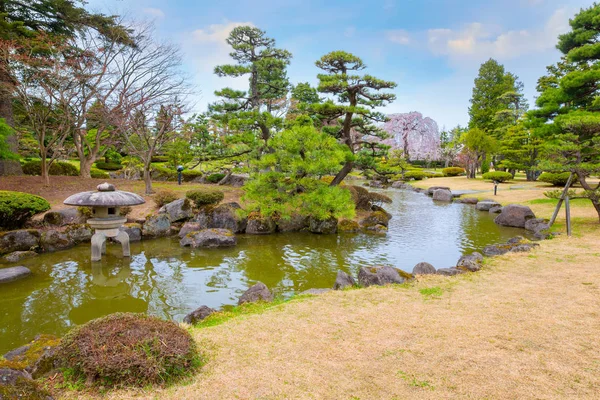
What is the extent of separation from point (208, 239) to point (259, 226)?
251 cm

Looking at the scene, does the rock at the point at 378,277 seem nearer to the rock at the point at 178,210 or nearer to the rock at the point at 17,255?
the rock at the point at 178,210

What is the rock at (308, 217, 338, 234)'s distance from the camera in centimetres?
1252

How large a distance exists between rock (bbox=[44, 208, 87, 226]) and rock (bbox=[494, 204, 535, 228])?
15960mm

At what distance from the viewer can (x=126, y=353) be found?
301 cm

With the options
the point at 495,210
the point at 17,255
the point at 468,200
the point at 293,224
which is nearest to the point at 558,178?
→ the point at 468,200

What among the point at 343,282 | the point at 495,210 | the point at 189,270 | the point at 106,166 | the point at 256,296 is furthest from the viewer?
the point at 106,166

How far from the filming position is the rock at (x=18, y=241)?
923 centimetres

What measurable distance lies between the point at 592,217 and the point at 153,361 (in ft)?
50.1

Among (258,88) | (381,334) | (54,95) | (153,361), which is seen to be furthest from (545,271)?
(54,95)

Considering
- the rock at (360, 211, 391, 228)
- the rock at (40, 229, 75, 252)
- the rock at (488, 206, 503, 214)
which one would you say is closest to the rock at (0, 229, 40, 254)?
the rock at (40, 229, 75, 252)

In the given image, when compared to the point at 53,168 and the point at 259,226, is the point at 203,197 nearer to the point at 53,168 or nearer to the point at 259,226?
the point at 259,226

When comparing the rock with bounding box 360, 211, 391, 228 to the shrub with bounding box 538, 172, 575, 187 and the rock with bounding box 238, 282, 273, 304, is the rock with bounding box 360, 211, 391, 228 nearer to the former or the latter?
the rock with bounding box 238, 282, 273, 304

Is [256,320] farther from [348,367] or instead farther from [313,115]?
[313,115]

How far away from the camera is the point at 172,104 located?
16797mm
